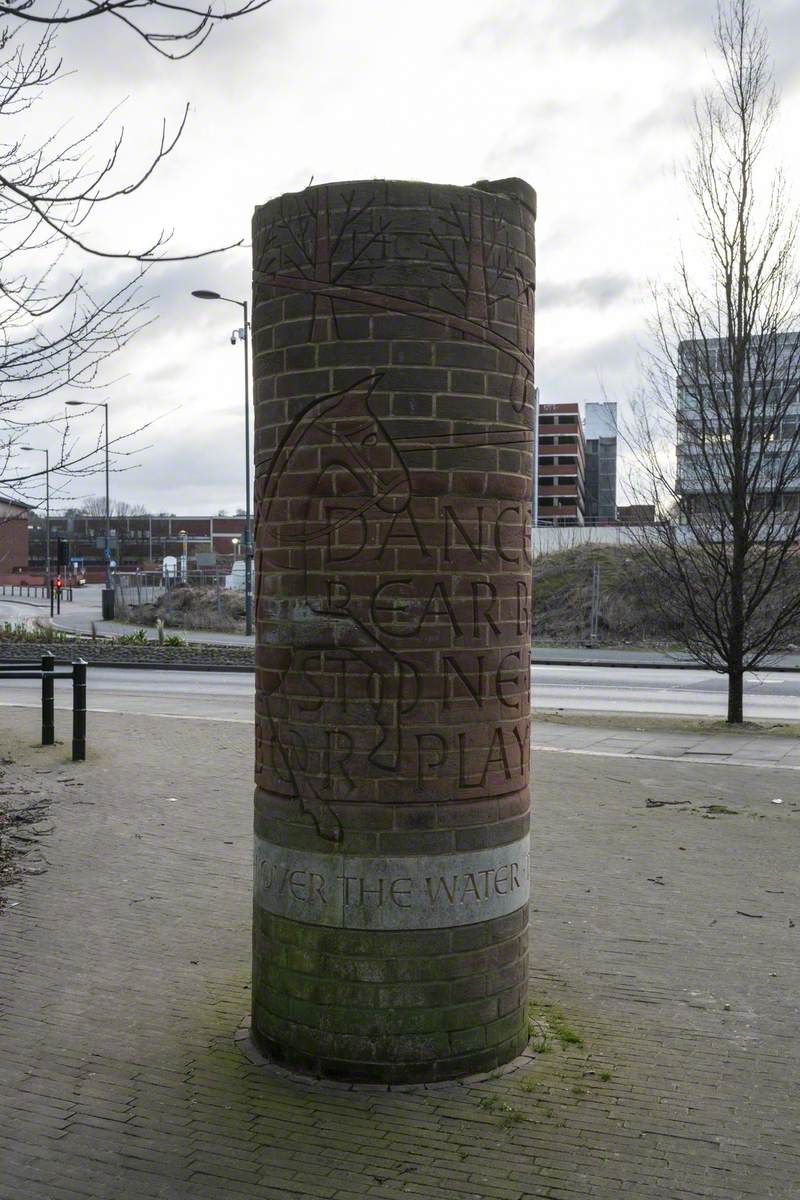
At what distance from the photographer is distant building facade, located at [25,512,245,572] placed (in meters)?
102

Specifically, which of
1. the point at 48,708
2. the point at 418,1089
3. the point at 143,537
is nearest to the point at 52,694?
the point at 48,708

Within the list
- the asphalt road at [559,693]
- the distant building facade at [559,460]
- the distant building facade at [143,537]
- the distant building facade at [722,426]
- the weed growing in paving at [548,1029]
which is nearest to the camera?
the weed growing in paving at [548,1029]

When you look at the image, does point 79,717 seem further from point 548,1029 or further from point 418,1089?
point 418,1089

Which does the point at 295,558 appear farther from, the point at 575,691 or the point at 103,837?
the point at 575,691

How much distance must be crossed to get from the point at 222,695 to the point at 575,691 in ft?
22.0

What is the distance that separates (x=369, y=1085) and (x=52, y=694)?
31.8ft

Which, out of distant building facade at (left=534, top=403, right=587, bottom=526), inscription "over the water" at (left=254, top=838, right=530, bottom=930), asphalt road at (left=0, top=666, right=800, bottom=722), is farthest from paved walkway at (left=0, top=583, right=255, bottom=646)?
distant building facade at (left=534, top=403, right=587, bottom=526)

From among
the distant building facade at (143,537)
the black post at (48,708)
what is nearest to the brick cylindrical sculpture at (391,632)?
the black post at (48,708)

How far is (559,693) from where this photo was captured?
2205 cm

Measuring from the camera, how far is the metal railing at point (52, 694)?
42.0 ft

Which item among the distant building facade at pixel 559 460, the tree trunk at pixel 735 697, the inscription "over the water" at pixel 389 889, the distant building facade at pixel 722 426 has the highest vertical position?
the distant building facade at pixel 559 460

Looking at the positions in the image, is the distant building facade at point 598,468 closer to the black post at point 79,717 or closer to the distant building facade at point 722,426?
the distant building facade at point 722,426

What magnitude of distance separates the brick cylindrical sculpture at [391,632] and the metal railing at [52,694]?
822 centimetres

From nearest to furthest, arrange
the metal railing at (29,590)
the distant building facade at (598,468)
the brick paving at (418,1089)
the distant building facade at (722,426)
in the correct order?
the brick paving at (418,1089) → the distant building facade at (722,426) → the metal railing at (29,590) → the distant building facade at (598,468)
